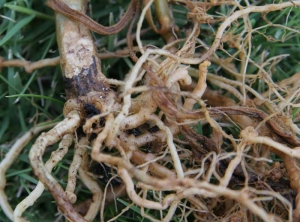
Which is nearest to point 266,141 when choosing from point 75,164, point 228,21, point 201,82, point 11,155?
point 201,82

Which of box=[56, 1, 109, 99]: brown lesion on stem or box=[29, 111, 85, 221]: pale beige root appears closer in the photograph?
box=[29, 111, 85, 221]: pale beige root

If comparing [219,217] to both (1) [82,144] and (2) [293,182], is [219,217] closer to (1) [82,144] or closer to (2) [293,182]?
(2) [293,182]

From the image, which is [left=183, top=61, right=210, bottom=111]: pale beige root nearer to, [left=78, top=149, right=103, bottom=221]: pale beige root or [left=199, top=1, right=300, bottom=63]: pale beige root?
[left=199, top=1, right=300, bottom=63]: pale beige root

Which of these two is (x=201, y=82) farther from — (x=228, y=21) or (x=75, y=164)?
(x=75, y=164)

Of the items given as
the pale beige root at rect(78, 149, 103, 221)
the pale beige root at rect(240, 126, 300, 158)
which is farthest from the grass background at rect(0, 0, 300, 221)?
the pale beige root at rect(240, 126, 300, 158)

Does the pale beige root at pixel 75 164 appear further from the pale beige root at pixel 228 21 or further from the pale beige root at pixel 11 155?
the pale beige root at pixel 228 21

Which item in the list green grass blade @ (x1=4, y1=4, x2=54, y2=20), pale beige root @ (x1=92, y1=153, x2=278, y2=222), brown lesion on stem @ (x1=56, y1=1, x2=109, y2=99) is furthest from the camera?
green grass blade @ (x1=4, y1=4, x2=54, y2=20)

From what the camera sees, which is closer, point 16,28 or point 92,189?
point 92,189
